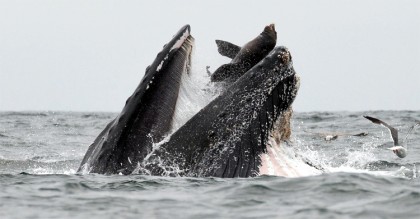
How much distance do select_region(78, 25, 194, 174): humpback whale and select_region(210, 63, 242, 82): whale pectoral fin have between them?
334mm

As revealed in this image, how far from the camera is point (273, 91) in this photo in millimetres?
7930

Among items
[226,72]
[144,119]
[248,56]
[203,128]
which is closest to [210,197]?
[203,128]

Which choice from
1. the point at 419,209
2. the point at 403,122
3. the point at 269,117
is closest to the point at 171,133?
the point at 269,117

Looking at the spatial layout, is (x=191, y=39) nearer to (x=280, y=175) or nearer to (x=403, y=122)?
(x=280, y=175)

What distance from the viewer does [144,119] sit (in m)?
7.68

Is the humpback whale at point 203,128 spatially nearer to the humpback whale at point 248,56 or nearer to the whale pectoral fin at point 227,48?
the humpback whale at point 248,56

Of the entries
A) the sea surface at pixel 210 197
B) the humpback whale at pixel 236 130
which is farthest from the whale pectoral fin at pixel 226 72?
the sea surface at pixel 210 197

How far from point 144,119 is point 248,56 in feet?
4.03

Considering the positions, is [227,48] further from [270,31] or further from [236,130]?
[236,130]

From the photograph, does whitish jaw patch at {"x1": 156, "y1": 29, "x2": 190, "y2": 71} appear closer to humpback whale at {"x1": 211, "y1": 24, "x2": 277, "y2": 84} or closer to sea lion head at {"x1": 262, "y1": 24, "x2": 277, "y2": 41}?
humpback whale at {"x1": 211, "y1": 24, "x2": 277, "y2": 84}

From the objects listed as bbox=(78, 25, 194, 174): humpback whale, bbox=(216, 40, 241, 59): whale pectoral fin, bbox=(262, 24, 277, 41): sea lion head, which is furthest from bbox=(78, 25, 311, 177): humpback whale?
bbox=(216, 40, 241, 59): whale pectoral fin

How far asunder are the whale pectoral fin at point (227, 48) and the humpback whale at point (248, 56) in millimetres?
504

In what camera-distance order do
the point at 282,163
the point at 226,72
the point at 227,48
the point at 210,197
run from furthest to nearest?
1. the point at 227,48
2. the point at 226,72
3. the point at 282,163
4. the point at 210,197

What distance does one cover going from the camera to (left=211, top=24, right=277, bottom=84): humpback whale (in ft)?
27.0
